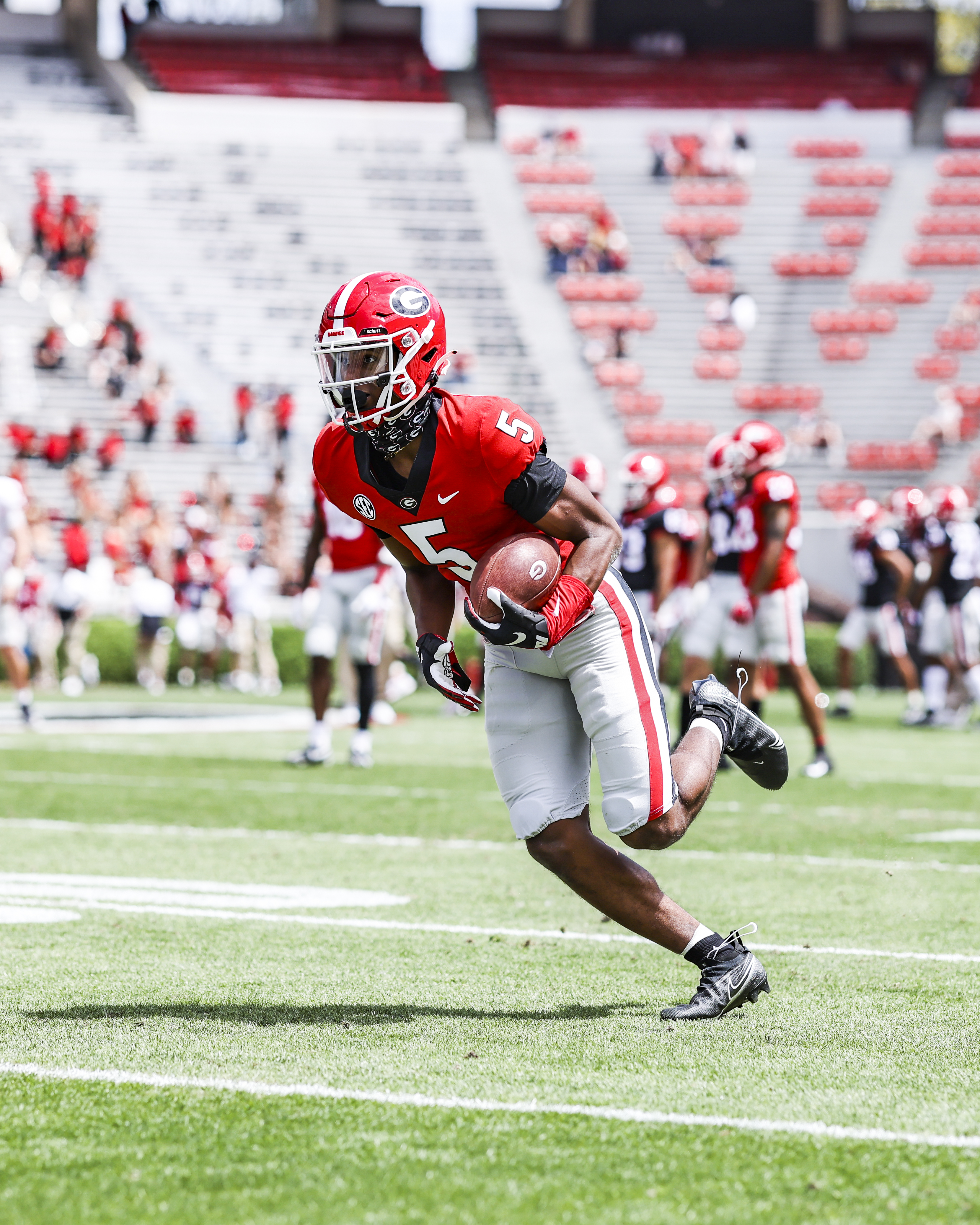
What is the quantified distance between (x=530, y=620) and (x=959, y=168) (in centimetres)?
2991

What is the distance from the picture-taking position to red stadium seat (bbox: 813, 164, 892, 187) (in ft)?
103

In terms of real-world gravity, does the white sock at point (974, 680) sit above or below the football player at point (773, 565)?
below

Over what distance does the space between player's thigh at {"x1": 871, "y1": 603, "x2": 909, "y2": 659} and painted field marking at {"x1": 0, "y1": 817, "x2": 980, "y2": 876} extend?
33.3ft

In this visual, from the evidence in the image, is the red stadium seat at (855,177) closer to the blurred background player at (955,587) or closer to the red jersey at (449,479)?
the blurred background player at (955,587)

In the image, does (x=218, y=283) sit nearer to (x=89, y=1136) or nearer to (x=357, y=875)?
(x=357, y=875)

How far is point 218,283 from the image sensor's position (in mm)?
28688

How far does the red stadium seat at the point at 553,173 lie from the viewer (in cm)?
3170

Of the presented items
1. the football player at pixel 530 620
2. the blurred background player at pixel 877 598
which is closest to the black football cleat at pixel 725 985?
the football player at pixel 530 620

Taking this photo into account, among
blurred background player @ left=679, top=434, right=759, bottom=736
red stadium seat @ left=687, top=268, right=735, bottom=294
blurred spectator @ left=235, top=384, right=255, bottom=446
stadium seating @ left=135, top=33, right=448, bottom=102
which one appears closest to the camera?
blurred background player @ left=679, top=434, right=759, bottom=736

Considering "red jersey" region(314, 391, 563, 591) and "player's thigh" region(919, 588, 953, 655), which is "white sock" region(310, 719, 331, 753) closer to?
"red jersey" region(314, 391, 563, 591)

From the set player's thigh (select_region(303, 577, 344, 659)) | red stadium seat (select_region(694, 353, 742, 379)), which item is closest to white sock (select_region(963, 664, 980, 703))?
player's thigh (select_region(303, 577, 344, 659))

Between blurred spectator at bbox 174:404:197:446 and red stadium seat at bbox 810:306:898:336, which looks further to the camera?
red stadium seat at bbox 810:306:898:336

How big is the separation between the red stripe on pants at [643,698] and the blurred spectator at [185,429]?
70.8 ft

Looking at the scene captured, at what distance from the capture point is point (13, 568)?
1173 cm
